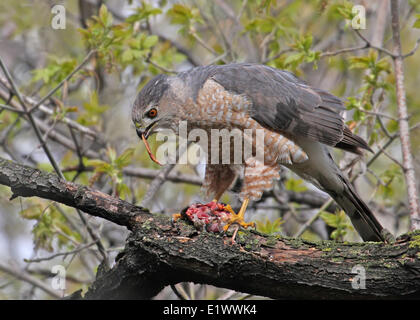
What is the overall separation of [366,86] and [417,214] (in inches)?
57.7

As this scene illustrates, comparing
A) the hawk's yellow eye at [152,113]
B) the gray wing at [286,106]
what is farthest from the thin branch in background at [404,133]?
the hawk's yellow eye at [152,113]

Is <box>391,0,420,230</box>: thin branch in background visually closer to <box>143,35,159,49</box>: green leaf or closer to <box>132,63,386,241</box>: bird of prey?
<box>132,63,386,241</box>: bird of prey

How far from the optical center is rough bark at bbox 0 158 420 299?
3.65m

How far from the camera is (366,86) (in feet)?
18.6

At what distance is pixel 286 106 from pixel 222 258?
179 centimetres

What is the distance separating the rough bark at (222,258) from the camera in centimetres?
365

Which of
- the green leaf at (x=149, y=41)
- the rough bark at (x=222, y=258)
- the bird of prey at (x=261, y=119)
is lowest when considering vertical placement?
the rough bark at (x=222, y=258)

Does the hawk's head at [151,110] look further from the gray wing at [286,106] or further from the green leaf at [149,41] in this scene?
the green leaf at [149,41]

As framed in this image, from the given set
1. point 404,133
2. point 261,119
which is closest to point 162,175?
point 261,119

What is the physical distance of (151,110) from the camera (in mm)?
4832

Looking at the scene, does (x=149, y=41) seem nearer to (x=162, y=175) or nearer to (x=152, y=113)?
(x=152, y=113)

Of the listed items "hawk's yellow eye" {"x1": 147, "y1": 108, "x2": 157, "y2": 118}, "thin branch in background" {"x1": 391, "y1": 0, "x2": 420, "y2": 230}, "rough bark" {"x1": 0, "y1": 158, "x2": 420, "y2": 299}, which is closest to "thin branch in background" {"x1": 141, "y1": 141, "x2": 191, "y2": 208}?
"hawk's yellow eye" {"x1": 147, "y1": 108, "x2": 157, "y2": 118}
